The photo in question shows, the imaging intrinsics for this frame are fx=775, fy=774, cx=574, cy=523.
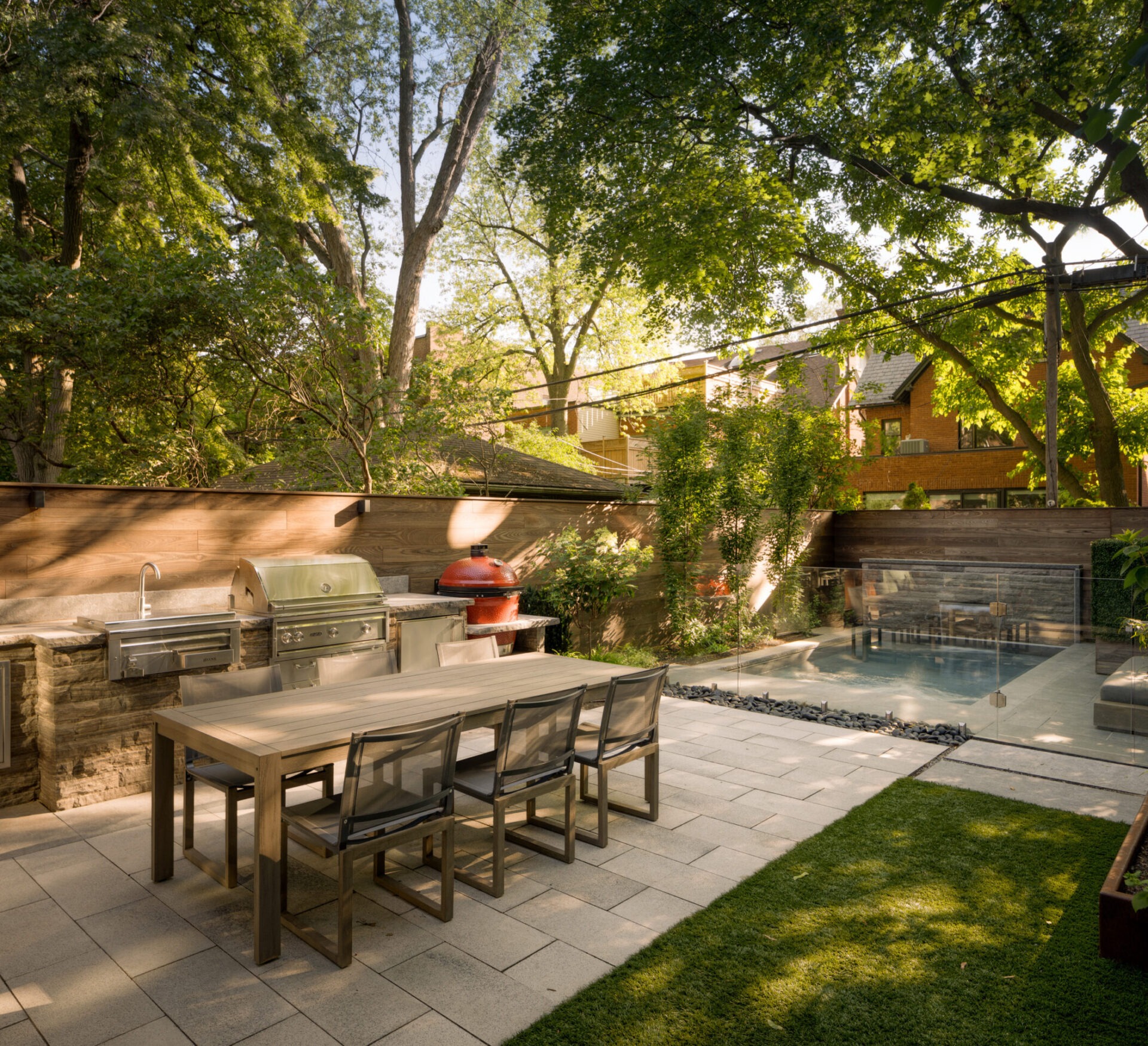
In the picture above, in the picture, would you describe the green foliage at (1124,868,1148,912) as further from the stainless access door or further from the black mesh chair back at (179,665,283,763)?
the stainless access door

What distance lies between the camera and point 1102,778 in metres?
5.19

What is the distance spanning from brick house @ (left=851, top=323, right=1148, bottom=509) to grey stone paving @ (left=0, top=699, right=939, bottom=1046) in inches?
566

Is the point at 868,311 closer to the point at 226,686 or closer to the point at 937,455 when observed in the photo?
the point at 937,455

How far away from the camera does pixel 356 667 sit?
14.9 feet

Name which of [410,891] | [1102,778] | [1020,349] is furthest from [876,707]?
[1020,349]

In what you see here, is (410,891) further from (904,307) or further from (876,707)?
(904,307)

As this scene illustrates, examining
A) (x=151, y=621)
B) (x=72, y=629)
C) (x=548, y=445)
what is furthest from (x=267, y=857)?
(x=548, y=445)

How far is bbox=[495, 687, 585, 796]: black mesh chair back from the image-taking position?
343 centimetres

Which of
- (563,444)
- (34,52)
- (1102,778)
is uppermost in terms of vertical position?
(34,52)

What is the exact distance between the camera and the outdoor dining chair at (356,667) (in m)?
4.39

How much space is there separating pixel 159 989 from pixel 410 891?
999mm

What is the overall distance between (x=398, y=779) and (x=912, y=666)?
5.44 metres

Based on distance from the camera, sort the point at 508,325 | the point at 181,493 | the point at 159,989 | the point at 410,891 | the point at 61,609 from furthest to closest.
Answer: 1. the point at 508,325
2. the point at 181,493
3. the point at 61,609
4. the point at 410,891
5. the point at 159,989

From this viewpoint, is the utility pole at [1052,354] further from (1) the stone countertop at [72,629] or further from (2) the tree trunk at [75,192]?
(2) the tree trunk at [75,192]
